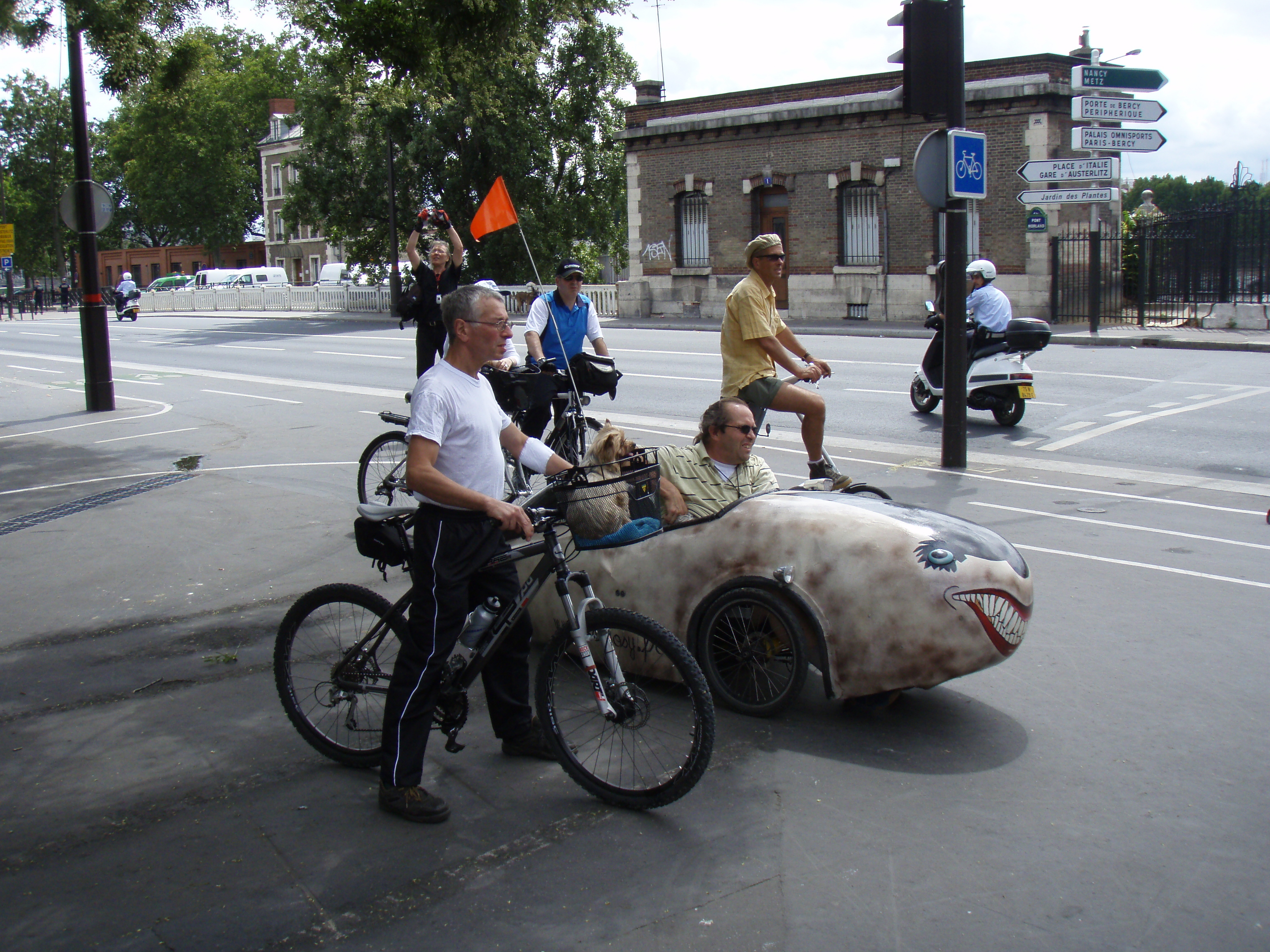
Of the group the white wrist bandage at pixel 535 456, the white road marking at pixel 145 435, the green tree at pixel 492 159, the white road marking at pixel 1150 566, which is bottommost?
the white road marking at pixel 1150 566

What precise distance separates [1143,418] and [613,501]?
10.2 metres

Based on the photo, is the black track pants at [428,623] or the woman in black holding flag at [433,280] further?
the woman in black holding flag at [433,280]

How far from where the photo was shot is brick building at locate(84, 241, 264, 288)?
301 ft

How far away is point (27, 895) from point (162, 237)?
10430cm

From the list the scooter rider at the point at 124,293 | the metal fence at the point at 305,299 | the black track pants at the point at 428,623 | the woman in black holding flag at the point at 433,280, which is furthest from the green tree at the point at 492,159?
the black track pants at the point at 428,623

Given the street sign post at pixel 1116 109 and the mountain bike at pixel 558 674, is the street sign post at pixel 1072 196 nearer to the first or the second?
the street sign post at pixel 1116 109

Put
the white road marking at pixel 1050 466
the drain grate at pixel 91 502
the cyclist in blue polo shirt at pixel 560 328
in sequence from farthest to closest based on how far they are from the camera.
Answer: the white road marking at pixel 1050 466 → the drain grate at pixel 91 502 → the cyclist in blue polo shirt at pixel 560 328

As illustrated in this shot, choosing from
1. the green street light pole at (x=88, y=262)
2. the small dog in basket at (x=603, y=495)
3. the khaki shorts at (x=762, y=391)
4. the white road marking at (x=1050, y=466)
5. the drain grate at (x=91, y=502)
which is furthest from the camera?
the green street light pole at (x=88, y=262)

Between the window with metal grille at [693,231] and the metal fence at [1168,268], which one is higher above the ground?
the window with metal grille at [693,231]

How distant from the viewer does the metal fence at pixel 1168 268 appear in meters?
24.5

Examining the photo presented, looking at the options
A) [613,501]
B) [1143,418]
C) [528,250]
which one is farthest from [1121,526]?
[1143,418]

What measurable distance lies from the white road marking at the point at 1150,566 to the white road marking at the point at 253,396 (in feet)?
36.6

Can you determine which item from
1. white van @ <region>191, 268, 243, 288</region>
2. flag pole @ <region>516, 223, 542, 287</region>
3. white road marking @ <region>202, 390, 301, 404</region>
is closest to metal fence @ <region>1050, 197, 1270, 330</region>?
flag pole @ <region>516, 223, 542, 287</region>

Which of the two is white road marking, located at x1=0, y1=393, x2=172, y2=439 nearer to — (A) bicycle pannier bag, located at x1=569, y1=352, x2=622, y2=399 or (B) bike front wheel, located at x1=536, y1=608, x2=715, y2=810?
(A) bicycle pannier bag, located at x1=569, y1=352, x2=622, y2=399
